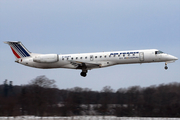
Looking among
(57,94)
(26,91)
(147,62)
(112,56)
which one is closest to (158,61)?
(147,62)

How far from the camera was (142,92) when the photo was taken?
58.0 m

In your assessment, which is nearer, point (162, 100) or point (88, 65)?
point (88, 65)

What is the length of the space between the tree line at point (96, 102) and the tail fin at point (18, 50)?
29.9 ft

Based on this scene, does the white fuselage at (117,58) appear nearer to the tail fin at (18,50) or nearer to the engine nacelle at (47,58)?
the engine nacelle at (47,58)

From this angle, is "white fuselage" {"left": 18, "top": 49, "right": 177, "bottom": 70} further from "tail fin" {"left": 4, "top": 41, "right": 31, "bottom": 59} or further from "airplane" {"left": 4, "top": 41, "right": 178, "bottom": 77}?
"tail fin" {"left": 4, "top": 41, "right": 31, "bottom": 59}

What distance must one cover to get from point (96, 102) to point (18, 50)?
1551 centimetres

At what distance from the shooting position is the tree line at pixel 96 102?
53500 mm

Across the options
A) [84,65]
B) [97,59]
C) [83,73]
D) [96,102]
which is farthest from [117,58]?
[96,102]

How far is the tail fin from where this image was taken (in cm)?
5216

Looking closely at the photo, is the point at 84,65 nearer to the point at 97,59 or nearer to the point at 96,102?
the point at 97,59

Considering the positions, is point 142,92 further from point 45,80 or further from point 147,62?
point 45,80

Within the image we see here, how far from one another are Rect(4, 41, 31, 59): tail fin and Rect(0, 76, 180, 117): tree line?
29.9 feet

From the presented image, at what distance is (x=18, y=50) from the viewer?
2055 inches

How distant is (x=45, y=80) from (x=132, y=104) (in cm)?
1858
